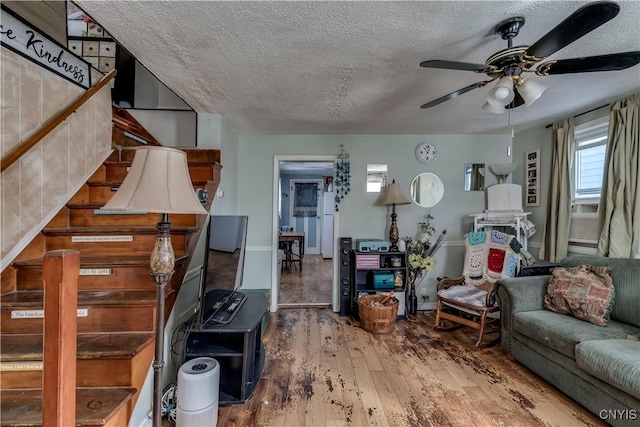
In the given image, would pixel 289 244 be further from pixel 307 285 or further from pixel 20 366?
pixel 20 366

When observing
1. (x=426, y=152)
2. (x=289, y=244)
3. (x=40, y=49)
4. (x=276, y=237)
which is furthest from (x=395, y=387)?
(x=289, y=244)

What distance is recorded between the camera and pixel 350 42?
66.4 inches

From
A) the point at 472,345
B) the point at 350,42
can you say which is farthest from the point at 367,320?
the point at 350,42

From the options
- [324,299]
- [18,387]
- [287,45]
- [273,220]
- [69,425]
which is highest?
[287,45]

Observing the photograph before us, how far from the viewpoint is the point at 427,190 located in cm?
395

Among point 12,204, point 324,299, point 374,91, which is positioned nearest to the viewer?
point 12,204

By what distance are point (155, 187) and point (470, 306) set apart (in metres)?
2.98

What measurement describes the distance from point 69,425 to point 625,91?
4.15m

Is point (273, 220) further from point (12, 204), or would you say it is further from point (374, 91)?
point (12, 204)

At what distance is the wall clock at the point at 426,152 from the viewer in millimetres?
3898

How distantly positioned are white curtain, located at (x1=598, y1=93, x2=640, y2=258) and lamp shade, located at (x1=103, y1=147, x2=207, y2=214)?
11.3 feet

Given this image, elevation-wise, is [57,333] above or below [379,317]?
above

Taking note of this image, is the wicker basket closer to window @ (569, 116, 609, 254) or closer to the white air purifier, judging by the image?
the white air purifier

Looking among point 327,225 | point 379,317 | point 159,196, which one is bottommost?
point 379,317
